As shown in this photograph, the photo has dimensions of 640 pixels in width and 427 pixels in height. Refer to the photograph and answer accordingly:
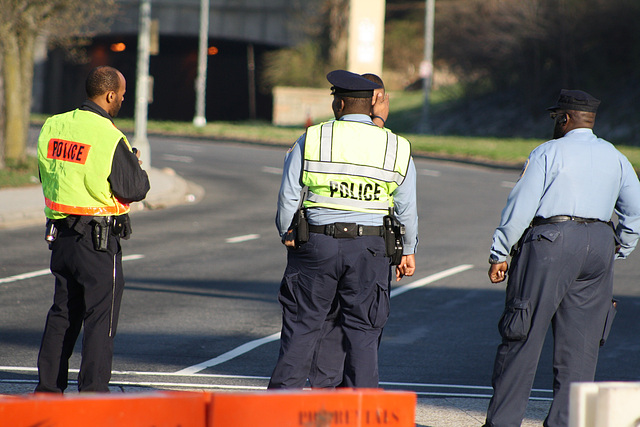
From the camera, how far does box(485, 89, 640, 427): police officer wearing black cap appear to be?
17.1 feet

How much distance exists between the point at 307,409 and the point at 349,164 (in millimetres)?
1963

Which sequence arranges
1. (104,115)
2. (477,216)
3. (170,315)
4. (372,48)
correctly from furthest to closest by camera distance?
(372,48) → (477,216) → (170,315) → (104,115)

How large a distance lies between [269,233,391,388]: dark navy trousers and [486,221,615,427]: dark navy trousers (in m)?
0.69

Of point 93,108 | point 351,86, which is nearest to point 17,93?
point 93,108

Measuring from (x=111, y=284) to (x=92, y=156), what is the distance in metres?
0.72

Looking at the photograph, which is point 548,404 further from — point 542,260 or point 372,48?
point 372,48

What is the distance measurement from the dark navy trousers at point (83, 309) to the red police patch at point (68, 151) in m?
0.38

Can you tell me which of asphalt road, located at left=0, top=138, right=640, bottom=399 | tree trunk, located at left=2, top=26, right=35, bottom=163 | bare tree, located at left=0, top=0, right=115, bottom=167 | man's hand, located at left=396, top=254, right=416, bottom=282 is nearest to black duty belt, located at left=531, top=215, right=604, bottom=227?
man's hand, located at left=396, top=254, right=416, bottom=282

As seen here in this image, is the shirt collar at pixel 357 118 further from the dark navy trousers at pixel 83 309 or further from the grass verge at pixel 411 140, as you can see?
the grass verge at pixel 411 140

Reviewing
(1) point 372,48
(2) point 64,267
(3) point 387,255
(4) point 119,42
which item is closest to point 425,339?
(3) point 387,255

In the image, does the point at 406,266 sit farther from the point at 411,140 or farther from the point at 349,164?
the point at 411,140

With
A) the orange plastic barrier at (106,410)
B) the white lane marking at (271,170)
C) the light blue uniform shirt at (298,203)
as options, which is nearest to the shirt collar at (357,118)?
the light blue uniform shirt at (298,203)

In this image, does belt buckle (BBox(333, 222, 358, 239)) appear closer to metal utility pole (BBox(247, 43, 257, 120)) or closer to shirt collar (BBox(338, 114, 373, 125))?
shirt collar (BBox(338, 114, 373, 125))

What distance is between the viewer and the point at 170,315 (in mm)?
9352
